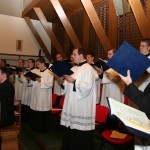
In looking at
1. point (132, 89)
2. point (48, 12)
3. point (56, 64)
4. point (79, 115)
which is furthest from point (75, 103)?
point (48, 12)

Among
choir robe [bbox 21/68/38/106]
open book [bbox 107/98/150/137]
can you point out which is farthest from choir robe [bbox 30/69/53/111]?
open book [bbox 107/98/150/137]

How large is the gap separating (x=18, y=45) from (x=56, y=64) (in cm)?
761

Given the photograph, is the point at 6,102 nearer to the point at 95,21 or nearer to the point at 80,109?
the point at 80,109

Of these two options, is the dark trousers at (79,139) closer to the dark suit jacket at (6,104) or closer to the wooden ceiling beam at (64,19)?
the dark suit jacket at (6,104)

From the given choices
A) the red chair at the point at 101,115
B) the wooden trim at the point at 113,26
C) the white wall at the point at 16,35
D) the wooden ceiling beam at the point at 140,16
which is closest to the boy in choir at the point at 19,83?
the white wall at the point at 16,35

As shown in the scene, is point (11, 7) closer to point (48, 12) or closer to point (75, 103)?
point (48, 12)

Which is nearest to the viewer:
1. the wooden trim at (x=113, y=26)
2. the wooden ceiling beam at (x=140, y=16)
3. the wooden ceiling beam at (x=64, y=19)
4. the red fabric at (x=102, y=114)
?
the red fabric at (x=102, y=114)

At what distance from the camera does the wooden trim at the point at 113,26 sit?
7.20m

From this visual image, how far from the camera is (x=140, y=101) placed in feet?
6.56

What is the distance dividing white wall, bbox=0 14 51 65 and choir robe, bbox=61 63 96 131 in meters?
7.41

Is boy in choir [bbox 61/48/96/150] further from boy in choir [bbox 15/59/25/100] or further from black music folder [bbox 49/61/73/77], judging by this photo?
boy in choir [bbox 15/59/25/100]

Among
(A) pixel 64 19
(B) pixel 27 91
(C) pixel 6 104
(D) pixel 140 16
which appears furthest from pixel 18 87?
(D) pixel 140 16

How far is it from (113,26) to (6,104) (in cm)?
437

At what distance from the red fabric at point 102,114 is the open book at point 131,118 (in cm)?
277
